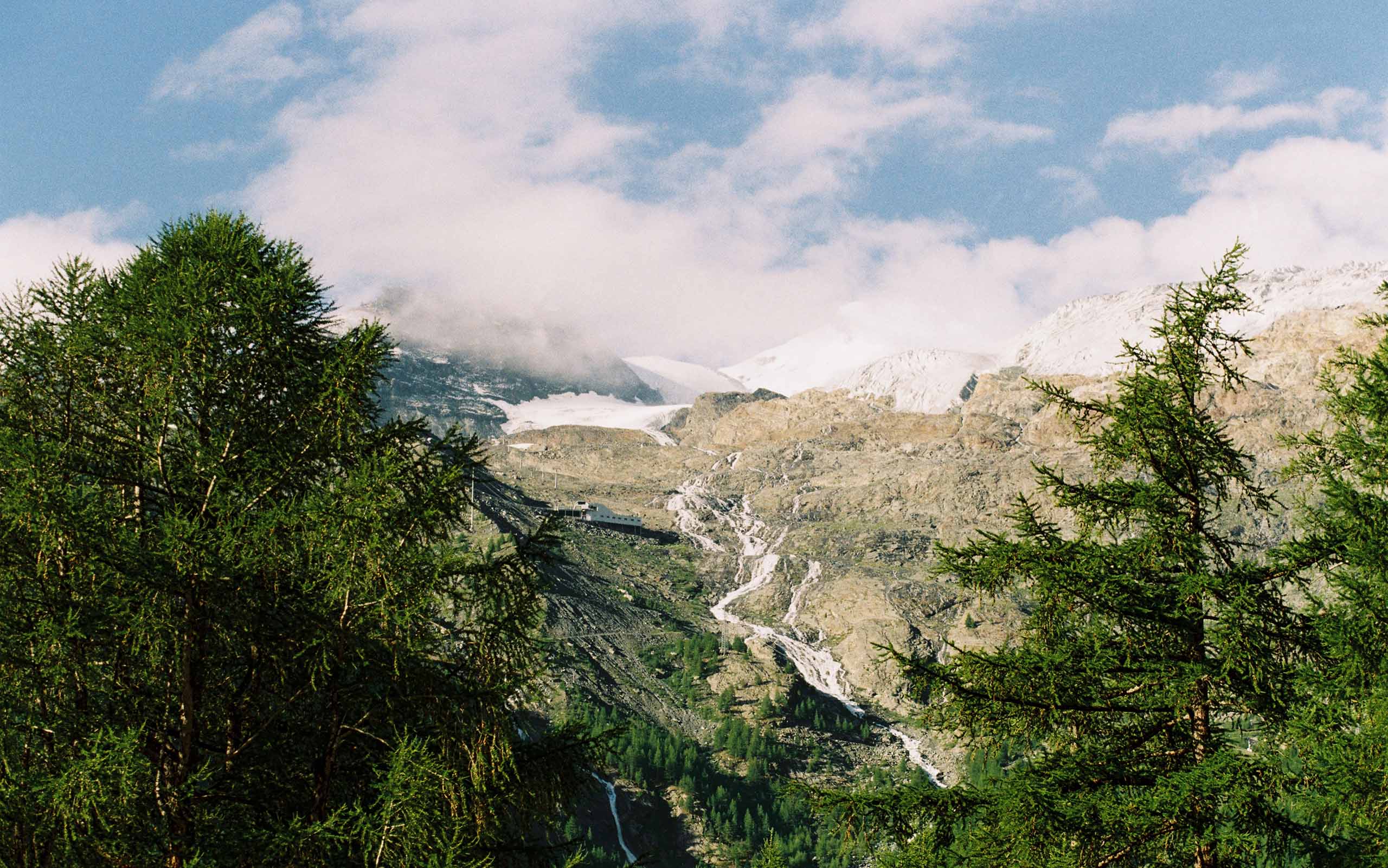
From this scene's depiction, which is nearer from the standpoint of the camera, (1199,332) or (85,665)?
(85,665)

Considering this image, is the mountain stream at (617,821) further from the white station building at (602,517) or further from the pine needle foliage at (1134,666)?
the white station building at (602,517)

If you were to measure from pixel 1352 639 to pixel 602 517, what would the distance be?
187 meters

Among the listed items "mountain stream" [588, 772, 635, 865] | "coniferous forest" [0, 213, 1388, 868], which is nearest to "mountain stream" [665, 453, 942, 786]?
"mountain stream" [588, 772, 635, 865]

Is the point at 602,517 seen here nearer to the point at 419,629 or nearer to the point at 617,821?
the point at 617,821

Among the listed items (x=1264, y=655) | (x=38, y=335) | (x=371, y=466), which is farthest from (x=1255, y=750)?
(x=38, y=335)

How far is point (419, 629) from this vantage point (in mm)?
8430

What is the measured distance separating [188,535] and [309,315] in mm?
2873

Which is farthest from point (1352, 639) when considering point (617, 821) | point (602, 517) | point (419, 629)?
point (602, 517)

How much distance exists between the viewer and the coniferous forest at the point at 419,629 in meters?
7.39

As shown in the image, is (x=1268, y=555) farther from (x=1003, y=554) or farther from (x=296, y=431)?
(x=296, y=431)

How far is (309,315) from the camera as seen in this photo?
9.64 meters

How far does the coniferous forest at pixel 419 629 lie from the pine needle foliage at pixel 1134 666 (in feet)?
0.11

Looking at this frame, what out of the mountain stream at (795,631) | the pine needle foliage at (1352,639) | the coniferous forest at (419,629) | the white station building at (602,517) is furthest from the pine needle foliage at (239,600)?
the white station building at (602,517)

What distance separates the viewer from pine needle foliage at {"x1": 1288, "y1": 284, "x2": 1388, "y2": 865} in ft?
23.3
